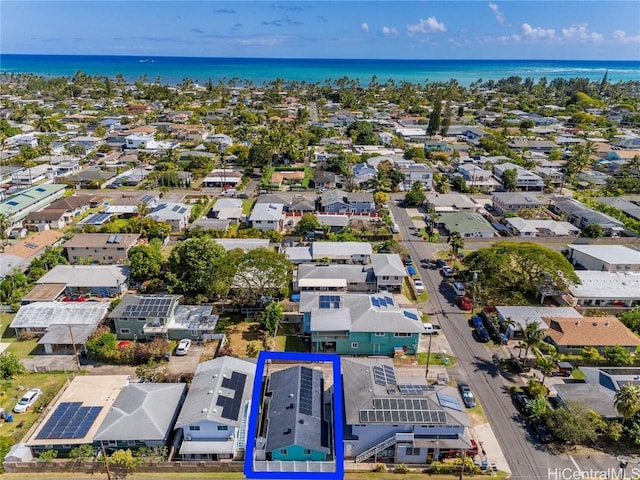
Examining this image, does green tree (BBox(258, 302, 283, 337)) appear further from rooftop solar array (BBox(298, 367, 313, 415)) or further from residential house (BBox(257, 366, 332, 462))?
rooftop solar array (BBox(298, 367, 313, 415))

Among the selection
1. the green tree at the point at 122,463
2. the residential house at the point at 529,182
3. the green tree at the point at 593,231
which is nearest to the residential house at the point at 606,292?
the green tree at the point at 593,231

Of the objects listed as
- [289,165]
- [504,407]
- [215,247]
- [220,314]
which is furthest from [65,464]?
[289,165]

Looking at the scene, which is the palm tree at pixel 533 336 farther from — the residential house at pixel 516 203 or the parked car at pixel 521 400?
the residential house at pixel 516 203

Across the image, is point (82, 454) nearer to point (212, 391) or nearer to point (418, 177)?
point (212, 391)

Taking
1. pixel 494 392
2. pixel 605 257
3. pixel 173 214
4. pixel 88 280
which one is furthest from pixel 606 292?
pixel 173 214

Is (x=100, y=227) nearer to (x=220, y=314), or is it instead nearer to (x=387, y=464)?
(x=220, y=314)

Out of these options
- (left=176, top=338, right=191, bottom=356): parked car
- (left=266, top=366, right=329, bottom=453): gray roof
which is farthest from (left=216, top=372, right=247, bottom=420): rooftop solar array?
(left=176, top=338, right=191, bottom=356): parked car
